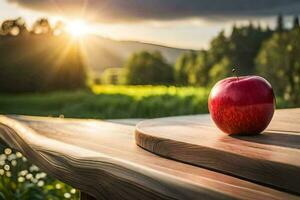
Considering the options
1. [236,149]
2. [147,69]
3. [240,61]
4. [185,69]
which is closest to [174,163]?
[236,149]

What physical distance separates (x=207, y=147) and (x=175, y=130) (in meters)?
0.38

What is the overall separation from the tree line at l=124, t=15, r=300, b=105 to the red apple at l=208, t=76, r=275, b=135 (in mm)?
6073

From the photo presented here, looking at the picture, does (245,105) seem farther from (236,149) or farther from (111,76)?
(111,76)

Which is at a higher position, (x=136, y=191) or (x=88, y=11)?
(x=88, y=11)

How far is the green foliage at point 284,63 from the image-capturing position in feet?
44.1

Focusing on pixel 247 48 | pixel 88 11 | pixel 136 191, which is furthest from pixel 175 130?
pixel 247 48

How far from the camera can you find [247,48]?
61.8 ft

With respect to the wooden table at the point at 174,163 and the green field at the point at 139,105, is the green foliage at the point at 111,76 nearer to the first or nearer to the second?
the green field at the point at 139,105

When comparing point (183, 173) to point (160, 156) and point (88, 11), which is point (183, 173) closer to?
point (160, 156)

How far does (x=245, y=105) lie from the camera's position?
1.66 meters

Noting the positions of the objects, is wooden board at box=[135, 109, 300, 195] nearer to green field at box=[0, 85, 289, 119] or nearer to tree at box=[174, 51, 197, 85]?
green field at box=[0, 85, 289, 119]

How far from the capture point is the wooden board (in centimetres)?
125

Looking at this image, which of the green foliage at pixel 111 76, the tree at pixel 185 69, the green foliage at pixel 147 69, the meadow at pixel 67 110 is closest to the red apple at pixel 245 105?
the meadow at pixel 67 110

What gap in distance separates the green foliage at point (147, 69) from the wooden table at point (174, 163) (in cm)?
2373
